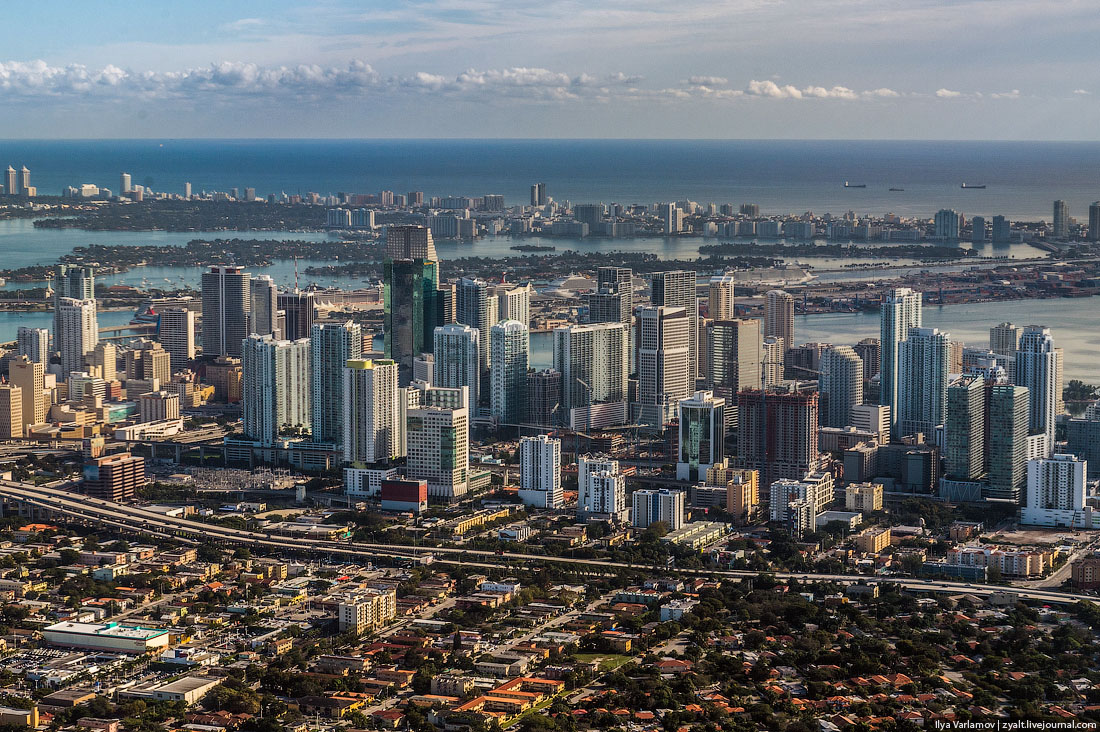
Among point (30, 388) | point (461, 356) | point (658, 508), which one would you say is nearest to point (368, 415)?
point (461, 356)

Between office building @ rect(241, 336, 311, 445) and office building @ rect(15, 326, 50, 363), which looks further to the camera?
office building @ rect(15, 326, 50, 363)

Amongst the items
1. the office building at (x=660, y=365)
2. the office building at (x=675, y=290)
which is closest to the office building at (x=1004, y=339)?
the office building at (x=675, y=290)

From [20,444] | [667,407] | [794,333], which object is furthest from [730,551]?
[794,333]

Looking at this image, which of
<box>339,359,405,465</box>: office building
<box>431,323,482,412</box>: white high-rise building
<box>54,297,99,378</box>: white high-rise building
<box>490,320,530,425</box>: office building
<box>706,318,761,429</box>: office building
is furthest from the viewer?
<box>54,297,99,378</box>: white high-rise building

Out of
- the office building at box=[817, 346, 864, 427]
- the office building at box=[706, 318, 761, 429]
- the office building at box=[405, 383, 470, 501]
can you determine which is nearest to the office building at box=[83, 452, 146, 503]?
the office building at box=[405, 383, 470, 501]

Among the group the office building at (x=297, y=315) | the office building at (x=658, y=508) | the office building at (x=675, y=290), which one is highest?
the office building at (x=675, y=290)

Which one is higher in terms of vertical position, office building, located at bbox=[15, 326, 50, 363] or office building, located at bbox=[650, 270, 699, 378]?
office building, located at bbox=[650, 270, 699, 378]

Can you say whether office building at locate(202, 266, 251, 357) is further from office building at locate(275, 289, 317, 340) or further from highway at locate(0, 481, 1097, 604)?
highway at locate(0, 481, 1097, 604)

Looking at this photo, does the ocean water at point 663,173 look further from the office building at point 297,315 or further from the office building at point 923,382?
the office building at point 923,382
